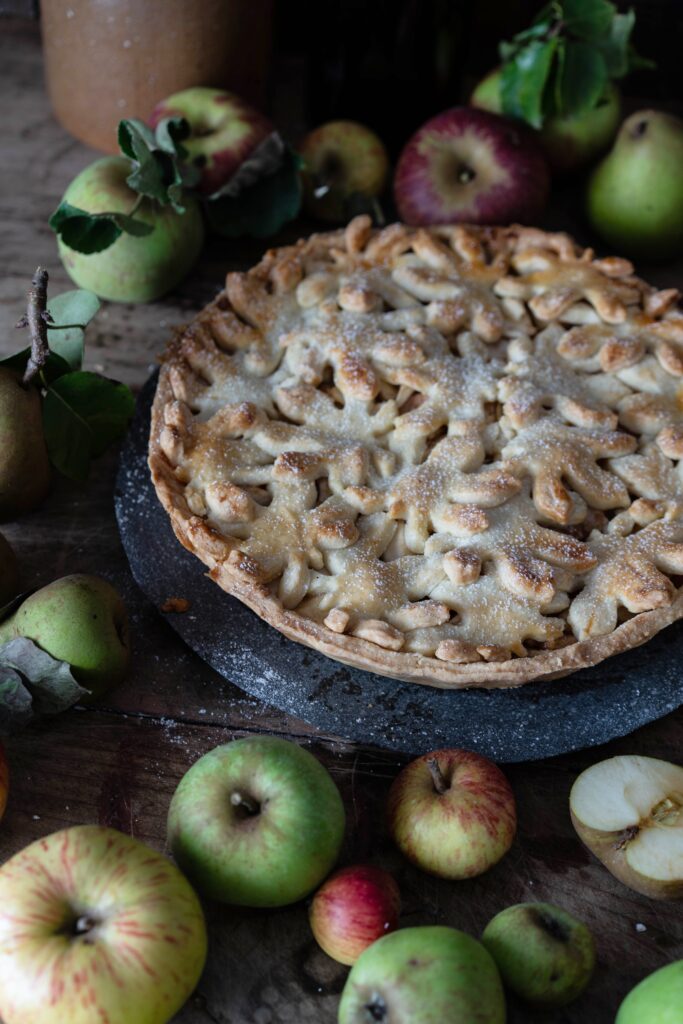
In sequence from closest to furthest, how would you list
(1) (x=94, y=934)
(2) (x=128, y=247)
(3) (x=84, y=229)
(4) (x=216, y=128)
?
(1) (x=94, y=934) < (3) (x=84, y=229) < (2) (x=128, y=247) < (4) (x=216, y=128)

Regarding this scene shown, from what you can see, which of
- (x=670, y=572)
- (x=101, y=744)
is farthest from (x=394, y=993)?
(x=670, y=572)

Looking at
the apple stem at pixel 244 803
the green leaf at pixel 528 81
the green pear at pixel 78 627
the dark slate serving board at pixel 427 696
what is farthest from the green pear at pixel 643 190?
the apple stem at pixel 244 803

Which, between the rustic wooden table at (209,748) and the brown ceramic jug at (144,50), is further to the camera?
the brown ceramic jug at (144,50)

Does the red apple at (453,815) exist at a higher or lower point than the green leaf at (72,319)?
lower

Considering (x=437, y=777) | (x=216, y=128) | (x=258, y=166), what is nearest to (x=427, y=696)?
(x=437, y=777)

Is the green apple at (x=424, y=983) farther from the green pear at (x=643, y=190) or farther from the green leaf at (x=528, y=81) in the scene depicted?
the green leaf at (x=528, y=81)

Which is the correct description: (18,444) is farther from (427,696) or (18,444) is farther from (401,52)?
(401,52)

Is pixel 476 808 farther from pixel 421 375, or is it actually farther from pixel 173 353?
pixel 173 353
